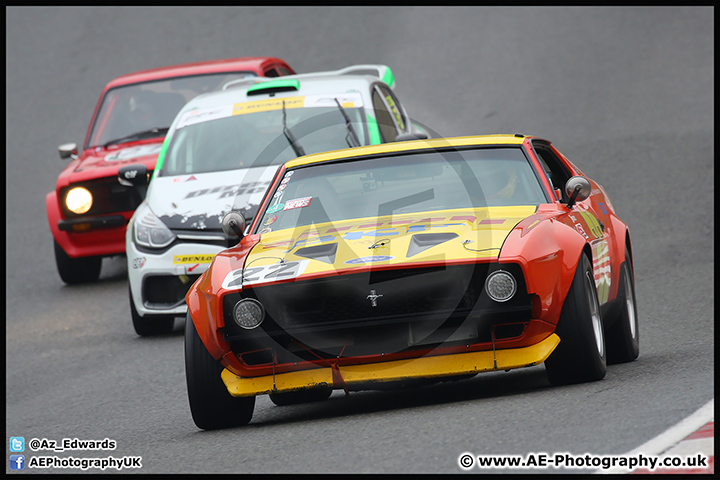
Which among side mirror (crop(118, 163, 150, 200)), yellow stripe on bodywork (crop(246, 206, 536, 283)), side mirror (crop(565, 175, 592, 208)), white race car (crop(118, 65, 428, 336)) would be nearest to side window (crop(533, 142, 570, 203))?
side mirror (crop(565, 175, 592, 208))

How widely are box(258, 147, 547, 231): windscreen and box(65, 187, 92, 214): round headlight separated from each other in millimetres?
5391

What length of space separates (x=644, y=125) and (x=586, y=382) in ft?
36.9

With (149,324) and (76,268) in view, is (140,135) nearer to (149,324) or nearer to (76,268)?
(76,268)

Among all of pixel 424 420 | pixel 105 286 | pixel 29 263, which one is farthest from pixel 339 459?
pixel 29 263

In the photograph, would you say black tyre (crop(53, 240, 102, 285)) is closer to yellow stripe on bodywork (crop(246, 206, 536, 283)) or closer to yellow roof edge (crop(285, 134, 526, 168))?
yellow roof edge (crop(285, 134, 526, 168))

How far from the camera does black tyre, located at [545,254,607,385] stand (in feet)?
17.7

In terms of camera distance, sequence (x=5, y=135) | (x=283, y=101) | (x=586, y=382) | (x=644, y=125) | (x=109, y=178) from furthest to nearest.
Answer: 1. (x=5, y=135)
2. (x=644, y=125)
3. (x=109, y=178)
4. (x=283, y=101)
5. (x=586, y=382)

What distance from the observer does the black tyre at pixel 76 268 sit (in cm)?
1236

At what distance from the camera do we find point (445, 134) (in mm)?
17328

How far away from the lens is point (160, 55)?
2309 cm

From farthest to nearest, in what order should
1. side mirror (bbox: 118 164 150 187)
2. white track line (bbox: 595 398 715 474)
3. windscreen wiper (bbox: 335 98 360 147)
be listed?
side mirror (bbox: 118 164 150 187)
windscreen wiper (bbox: 335 98 360 147)
white track line (bbox: 595 398 715 474)

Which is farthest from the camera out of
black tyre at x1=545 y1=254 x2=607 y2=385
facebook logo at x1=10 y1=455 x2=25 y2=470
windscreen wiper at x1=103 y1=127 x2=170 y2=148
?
windscreen wiper at x1=103 y1=127 x2=170 y2=148

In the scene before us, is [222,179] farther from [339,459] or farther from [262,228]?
[339,459]

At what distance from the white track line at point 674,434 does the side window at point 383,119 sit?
5508 millimetres
